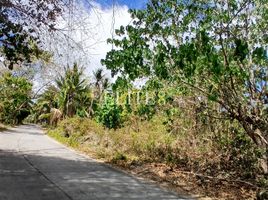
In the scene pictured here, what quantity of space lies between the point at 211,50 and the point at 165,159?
25.9 ft

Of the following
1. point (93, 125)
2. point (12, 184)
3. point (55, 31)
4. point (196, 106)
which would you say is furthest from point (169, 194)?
point (93, 125)

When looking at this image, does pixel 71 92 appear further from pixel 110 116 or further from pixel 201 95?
pixel 201 95

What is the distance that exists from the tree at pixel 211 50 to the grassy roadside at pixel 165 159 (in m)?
1.28

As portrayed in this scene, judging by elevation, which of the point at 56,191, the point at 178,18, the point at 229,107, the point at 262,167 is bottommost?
the point at 56,191

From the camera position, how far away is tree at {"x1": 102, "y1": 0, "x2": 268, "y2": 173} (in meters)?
8.04

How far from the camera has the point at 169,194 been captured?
10.1 meters

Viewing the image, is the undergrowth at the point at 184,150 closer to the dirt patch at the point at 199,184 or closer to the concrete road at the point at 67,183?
the dirt patch at the point at 199,184

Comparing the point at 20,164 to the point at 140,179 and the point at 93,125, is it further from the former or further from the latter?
the point at 93,125

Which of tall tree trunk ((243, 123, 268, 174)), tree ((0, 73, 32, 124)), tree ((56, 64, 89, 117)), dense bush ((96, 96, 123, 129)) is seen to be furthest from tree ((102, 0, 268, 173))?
tree ((0, 73, 32, 124))

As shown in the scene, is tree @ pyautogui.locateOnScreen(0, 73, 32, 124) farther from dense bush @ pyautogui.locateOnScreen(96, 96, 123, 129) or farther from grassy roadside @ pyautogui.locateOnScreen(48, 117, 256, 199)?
grassy roadside @ pyautogui.locateOnScreen(48, 117, 256, 199)

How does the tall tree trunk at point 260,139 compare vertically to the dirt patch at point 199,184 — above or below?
above

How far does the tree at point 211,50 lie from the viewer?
316 inches

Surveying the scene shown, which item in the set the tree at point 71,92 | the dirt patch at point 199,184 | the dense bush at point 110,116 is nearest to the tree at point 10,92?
the tree at point 71,92

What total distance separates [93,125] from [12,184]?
1698cm
